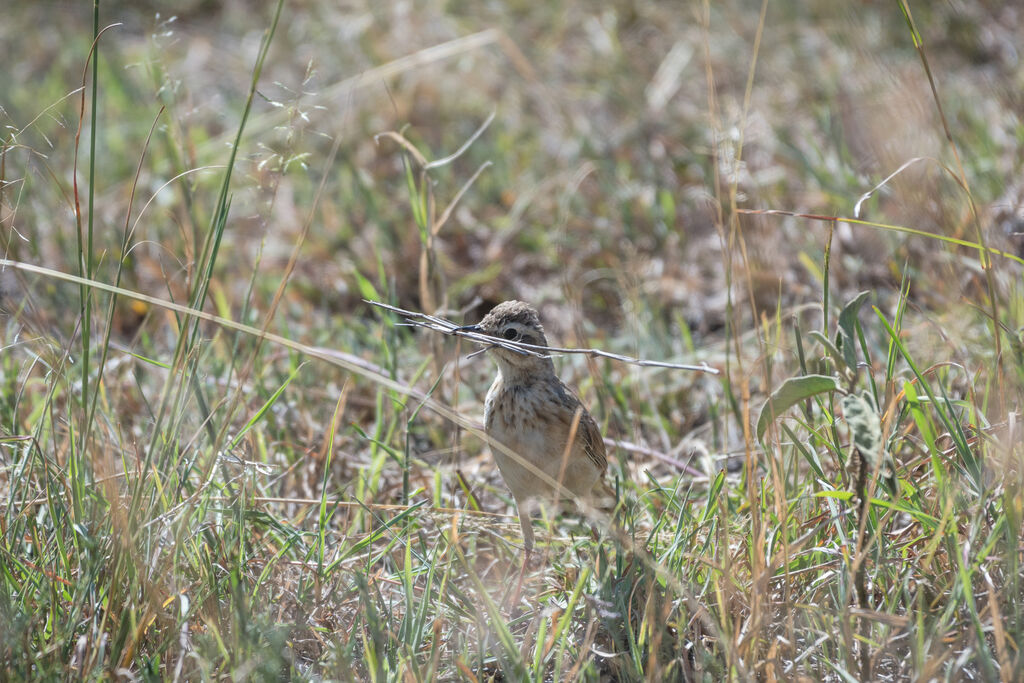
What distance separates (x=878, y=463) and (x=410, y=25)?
6.03 m

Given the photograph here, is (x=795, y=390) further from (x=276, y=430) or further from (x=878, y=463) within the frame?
(x=276, y=430)

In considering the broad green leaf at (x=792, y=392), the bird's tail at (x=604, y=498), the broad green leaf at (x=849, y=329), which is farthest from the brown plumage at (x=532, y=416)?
the broad green leaf at (x=849, y=329)

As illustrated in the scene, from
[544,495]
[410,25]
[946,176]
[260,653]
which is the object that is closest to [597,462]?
[544,495]

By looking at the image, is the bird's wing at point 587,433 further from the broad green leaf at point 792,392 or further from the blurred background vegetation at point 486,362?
the broad green leaf at point 792,392

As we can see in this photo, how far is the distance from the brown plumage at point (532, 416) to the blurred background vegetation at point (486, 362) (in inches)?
7.9

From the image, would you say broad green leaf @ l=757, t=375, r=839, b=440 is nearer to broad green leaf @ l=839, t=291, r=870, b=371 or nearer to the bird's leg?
broad green leaf @ l=839, t=291, r=870, b=371

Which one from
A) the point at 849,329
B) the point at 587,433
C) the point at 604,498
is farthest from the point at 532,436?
the point at 849,329

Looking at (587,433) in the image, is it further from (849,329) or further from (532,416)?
(849,329)

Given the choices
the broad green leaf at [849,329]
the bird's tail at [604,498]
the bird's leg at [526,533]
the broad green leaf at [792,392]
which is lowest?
the bird's tail at [604,498]

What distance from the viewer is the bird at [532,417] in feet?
11.9

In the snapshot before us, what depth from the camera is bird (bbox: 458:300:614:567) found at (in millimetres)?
3635

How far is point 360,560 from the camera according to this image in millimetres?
3266

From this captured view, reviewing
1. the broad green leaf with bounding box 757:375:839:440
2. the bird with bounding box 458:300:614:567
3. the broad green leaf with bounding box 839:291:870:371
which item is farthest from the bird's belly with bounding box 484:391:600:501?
the broad green leaf with bounding box 839:291:870:371

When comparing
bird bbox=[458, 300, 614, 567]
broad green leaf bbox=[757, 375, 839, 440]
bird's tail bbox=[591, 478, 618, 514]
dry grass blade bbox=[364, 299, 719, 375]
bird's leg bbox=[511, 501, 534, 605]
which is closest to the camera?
dry grass blade bbox=[364, 299, 719, 375]
